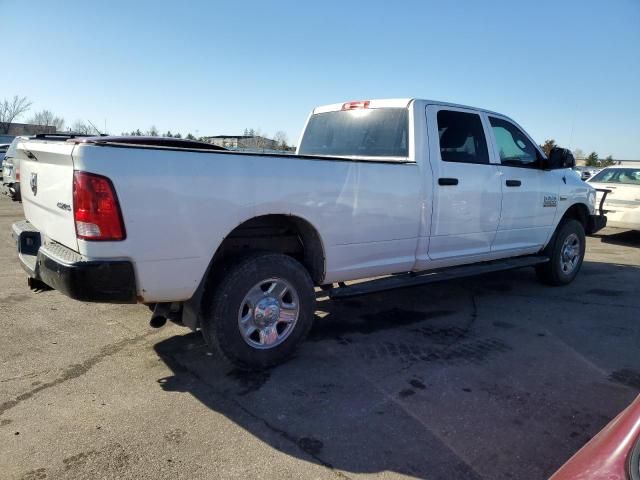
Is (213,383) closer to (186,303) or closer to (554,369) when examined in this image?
(186,303)

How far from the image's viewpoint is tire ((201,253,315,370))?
3.40 metres

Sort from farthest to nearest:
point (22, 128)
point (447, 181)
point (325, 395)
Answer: point (22, 128), point (447, 181), point (325, 395)

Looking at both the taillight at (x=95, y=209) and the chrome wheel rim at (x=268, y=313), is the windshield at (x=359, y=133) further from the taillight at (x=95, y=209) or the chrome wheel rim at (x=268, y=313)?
the taillight at (x=95, y=209)

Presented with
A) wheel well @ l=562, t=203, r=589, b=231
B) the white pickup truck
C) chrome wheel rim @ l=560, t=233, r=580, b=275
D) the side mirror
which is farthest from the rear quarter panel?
wheel well @ l=562, t=203, r=589, b=231

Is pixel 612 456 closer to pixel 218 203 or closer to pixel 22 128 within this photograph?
pixel 218 203

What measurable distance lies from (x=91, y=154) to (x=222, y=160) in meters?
0.77

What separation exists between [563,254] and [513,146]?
182 centimetres

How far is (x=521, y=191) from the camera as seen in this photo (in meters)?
5.52

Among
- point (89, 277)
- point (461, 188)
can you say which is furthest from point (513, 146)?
point (89, 277)

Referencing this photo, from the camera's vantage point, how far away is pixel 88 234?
9.45 feet

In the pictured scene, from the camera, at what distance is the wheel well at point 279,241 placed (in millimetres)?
3682

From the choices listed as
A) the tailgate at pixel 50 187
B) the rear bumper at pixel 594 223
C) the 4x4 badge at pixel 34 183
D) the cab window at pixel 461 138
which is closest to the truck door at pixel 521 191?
the cab window at pixel 461 138

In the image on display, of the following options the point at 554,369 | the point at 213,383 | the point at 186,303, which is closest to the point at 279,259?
the point at 186,303

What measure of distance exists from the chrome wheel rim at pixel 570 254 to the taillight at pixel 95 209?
5.58m
